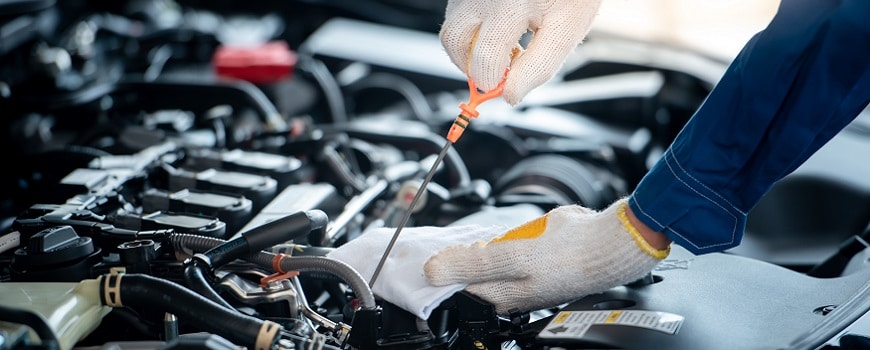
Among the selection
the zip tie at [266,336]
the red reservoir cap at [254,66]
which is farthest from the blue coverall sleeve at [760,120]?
the red reservoir cap at [254,66]

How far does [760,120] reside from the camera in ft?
3.36

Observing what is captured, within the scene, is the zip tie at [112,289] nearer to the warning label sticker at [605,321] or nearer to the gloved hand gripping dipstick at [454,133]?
the gloved hand gripping dipstick at [454,133]

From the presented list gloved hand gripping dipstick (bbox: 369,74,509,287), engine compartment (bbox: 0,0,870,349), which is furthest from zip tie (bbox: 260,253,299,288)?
gloved hand gripping dipstick (bbox: 369,74,509,287)

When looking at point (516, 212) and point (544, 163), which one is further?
point (544, 163)

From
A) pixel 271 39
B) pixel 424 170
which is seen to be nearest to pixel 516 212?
pixel 424 170

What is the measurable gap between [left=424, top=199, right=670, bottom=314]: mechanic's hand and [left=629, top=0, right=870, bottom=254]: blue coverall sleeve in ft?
0.15

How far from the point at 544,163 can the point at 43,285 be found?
1.12 meters

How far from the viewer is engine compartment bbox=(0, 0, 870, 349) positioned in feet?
3.43

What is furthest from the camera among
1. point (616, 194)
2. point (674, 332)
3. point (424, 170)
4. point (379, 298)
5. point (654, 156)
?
point (654, 156)

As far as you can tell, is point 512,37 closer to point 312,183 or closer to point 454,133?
point 454,133

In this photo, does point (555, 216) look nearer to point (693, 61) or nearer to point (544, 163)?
point (544, 163)

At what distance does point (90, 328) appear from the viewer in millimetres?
1038

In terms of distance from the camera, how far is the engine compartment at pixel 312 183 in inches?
41.2

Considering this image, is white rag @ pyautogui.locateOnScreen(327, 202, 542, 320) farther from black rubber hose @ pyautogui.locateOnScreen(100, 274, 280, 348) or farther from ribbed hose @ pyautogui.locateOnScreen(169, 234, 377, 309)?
black rubber hose @ pyautogui.locateOnScreen(100, 274, 280, 348)
